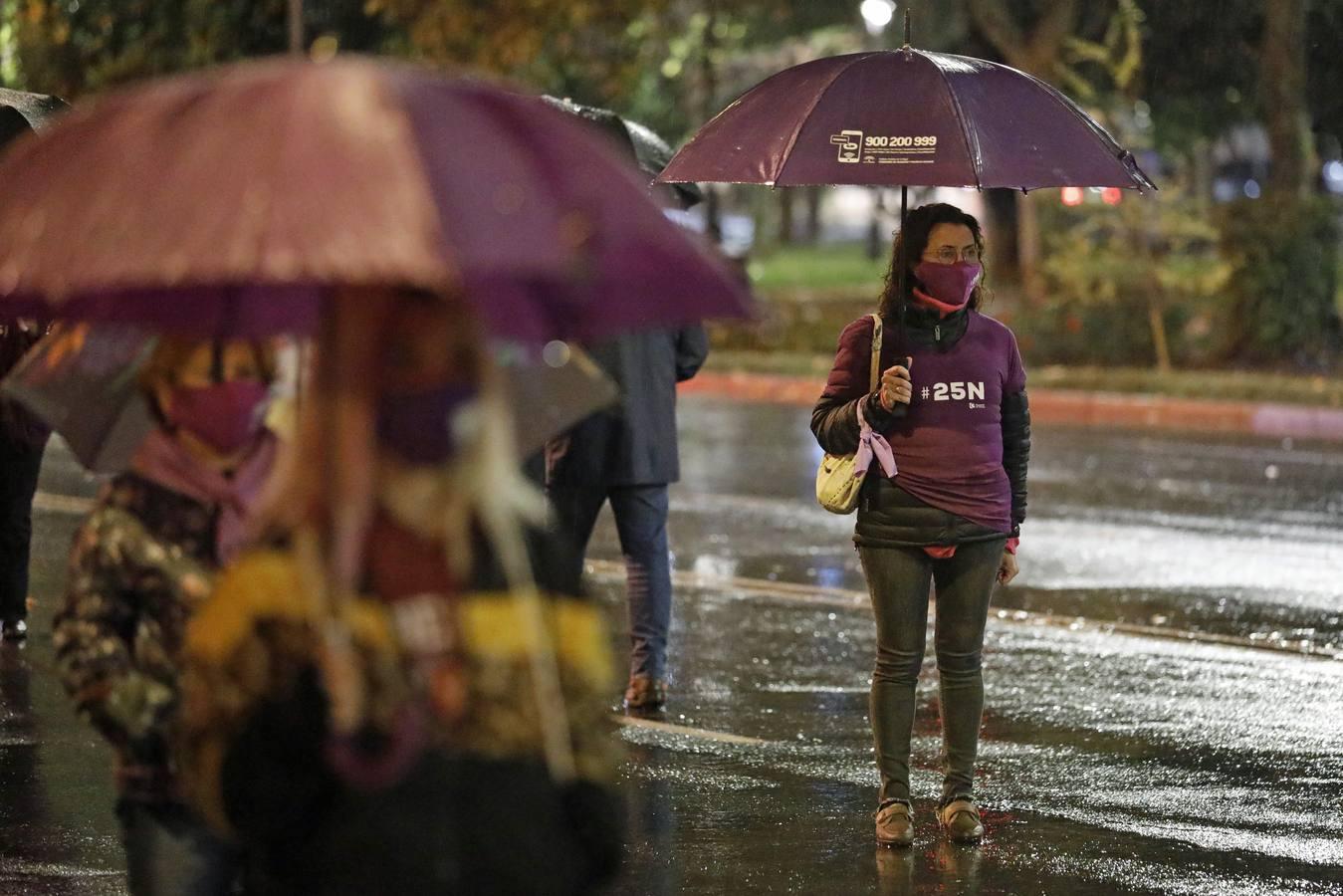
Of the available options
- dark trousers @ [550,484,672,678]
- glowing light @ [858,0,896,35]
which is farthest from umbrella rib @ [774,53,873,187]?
glowing light @ [858,0,896,35]

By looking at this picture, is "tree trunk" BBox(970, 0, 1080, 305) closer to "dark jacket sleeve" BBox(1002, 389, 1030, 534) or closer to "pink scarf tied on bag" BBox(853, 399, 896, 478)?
"dark jacket sleeve" BBox(1002, 389, 1030, 534)

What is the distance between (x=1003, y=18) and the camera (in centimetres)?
2567

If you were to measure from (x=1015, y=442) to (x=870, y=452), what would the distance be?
45 centimetres

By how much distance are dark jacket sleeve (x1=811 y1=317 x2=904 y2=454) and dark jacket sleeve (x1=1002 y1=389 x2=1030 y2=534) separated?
364mm

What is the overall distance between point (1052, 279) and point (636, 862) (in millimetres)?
20043

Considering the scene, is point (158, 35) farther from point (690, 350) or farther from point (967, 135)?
point (967, 135)

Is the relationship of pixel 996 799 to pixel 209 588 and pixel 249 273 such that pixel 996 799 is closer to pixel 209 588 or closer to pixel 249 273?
pixel 209 588

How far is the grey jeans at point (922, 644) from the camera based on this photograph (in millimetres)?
6434

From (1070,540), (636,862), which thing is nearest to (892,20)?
(1070,540)

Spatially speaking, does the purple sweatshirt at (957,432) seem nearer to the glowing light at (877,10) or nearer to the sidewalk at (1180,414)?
the sidewalk at (1180,414)

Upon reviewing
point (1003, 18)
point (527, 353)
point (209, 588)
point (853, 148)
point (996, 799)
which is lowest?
point (996, 799)

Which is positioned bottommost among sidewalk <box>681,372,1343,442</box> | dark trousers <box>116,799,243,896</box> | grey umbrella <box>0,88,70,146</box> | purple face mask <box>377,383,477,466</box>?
sidewalk <box>681,372,1343,442</box>

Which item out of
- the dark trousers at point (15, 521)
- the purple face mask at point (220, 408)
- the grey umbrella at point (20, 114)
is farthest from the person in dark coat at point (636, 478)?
the purple face mask at point (220, 408)

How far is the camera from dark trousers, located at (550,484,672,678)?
849 centimetres
